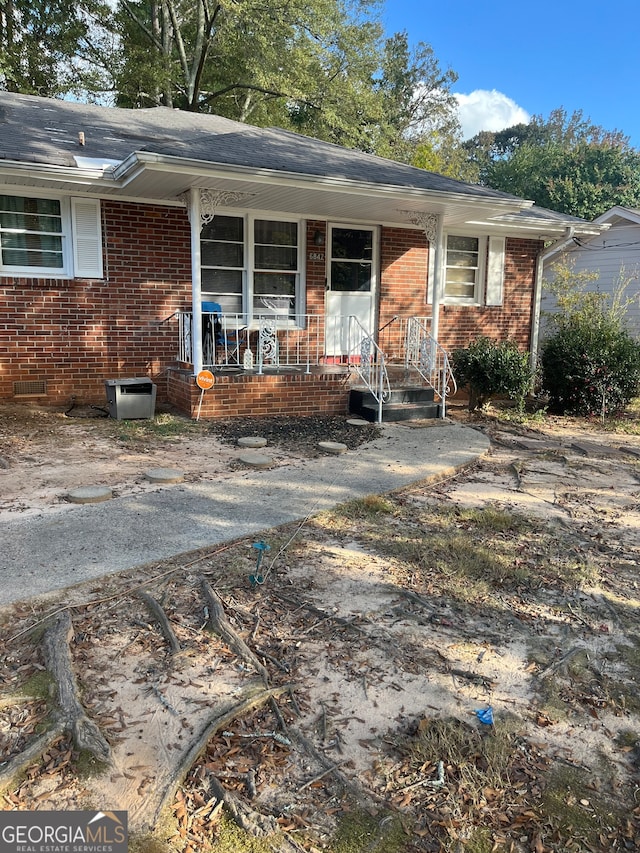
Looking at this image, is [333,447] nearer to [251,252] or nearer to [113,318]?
[113,318]

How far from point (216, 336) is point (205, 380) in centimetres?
164

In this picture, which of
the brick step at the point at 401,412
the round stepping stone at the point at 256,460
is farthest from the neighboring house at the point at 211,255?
the round stepping stone at the point at 256,460

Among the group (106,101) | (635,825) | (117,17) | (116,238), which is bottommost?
(635,825)

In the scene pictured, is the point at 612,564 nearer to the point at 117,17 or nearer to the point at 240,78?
the point at 240,78

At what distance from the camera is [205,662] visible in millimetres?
2826

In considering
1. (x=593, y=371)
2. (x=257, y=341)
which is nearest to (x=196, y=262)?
(x=257, y=341)

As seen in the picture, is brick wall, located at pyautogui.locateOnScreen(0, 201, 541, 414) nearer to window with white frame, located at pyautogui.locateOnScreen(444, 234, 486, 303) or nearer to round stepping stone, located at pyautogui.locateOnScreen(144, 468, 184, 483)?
round stepping stone, located at pyautogui.locateOnScreen(144, 468, 184, 483)

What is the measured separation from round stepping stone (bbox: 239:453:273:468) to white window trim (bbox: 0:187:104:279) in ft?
13.2

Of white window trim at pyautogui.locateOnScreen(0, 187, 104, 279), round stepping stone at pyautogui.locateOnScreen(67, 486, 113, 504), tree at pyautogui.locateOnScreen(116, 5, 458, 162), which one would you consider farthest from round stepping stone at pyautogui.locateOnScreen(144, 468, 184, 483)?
tree at pyautogui.locateOnScreen(116, 5, 458, 162)

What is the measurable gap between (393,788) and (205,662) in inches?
40.9

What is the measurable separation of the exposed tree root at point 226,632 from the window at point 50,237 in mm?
6452

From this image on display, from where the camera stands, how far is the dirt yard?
2039mm

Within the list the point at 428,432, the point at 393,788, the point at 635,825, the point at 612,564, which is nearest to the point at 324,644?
the point at 393,788

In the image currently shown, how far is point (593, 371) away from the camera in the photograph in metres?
9.70
